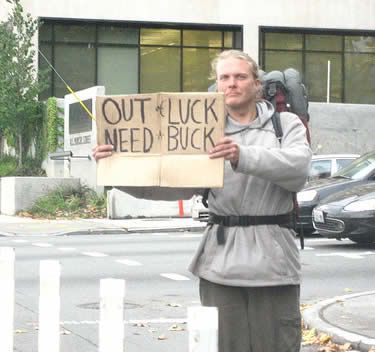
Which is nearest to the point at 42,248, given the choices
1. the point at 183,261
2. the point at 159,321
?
the point at 183,261

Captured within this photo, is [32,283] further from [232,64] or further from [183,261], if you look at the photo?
[232,64]

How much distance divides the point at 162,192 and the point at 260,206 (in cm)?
47

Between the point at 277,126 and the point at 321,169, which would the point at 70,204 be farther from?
the point at 277,126

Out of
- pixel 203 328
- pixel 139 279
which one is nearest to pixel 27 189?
pixel 139 279

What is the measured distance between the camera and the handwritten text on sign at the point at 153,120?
14.0 ft

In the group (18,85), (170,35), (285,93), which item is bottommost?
(285,93)

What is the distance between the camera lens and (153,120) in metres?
4.30

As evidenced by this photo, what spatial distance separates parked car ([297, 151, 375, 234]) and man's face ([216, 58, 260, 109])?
1207 centimetres

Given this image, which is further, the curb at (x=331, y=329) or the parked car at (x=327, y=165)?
the parked car at (x=327, y=165)

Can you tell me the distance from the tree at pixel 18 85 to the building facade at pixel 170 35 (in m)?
5.37

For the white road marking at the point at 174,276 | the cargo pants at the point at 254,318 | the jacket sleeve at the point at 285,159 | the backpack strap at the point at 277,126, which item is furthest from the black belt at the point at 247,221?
the white road marking at the point at 174,276

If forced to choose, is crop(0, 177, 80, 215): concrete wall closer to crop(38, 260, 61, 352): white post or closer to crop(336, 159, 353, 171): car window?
crop(336, 159, 353, 171): car window

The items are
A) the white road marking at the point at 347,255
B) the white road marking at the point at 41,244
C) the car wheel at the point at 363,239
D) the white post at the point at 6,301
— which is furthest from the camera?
the white road marking at the point at 41,244

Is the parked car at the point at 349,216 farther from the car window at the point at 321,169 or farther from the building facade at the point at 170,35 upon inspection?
the building facade at the point at 170,35
